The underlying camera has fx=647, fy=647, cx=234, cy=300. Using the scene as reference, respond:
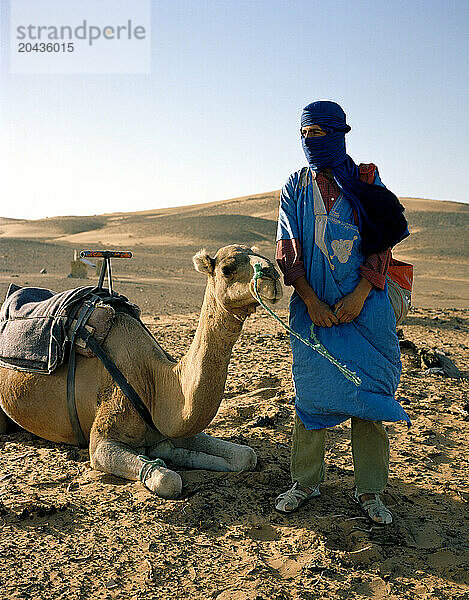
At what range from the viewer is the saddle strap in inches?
180

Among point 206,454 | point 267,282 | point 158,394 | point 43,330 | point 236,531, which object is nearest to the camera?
point 267,282

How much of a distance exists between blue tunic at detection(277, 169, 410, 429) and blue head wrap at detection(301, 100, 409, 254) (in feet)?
0.26

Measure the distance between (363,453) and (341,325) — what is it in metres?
0.83

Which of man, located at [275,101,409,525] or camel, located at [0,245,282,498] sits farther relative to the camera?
camel, located at [0,245,282,498]

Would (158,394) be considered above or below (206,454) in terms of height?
above

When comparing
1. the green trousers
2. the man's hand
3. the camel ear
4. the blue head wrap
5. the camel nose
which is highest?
the blue head wrap

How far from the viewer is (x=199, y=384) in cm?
417

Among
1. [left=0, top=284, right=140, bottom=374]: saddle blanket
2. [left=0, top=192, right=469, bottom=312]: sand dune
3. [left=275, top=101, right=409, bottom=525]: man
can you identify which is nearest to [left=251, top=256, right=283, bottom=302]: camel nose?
[left=275, top=101, right=409, bottom=525]: man

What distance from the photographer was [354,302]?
386 centimetres

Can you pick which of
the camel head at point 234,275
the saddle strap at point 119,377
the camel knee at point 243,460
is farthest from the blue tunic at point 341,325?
the saddle strap at point 119,377

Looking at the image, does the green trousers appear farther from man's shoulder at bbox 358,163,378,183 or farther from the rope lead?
man's shoulder at bbox 358,163,378,183

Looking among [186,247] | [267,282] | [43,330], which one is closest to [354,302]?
[267,282]

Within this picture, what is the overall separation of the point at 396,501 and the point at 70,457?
8.01ft

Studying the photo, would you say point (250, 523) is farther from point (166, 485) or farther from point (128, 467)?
point (128, 467)
